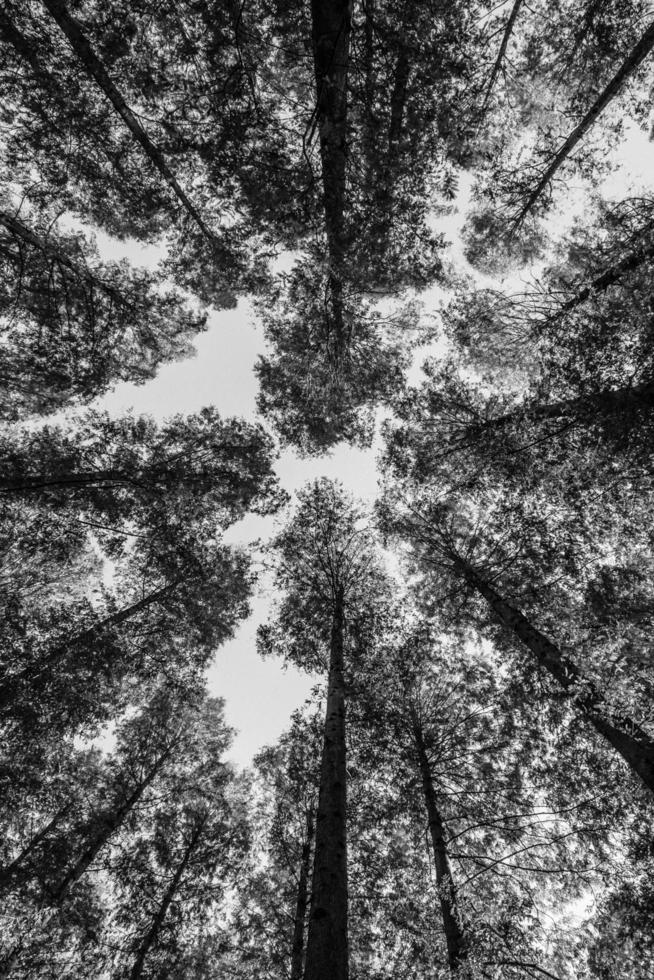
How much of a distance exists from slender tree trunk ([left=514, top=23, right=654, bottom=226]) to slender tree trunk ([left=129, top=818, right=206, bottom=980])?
704 inches

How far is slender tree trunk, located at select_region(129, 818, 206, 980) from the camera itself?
352 inches

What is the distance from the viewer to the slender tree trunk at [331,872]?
385cm

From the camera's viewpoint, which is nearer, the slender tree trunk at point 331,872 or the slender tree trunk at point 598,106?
the slender tree trunk at point 331,872

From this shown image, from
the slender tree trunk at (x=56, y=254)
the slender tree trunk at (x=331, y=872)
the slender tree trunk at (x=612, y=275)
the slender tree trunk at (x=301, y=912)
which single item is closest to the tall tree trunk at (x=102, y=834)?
the slender tree trunk at (x=301, y=912)

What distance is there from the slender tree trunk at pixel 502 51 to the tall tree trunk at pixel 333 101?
3040 millimetres

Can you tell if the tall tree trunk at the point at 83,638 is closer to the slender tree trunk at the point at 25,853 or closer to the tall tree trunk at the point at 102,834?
the slender tree trunk at the point at 25,853

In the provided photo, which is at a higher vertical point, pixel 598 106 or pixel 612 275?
pixel 598 106

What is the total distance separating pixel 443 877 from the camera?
659 cm

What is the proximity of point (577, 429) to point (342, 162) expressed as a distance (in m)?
6.54

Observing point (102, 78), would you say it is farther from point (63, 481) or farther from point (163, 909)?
point (163, 909)

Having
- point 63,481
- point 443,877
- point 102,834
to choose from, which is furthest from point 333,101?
point 102,834

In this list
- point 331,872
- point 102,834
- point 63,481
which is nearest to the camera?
point 331,872

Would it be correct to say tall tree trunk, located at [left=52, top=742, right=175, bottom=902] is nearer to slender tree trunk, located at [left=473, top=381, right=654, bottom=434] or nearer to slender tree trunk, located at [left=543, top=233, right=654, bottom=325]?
slender tree trunk, located at [left=473, top=381, right=654, bottom=434]

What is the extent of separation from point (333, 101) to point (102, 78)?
4.12m
